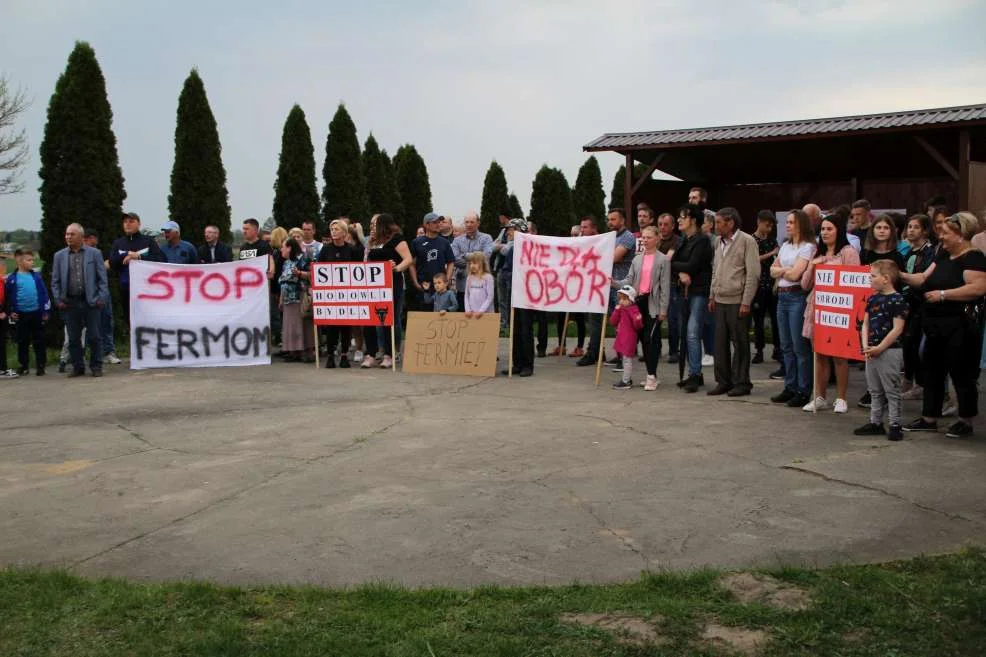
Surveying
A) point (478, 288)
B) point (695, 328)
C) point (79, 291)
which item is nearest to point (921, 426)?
point (695, 328)

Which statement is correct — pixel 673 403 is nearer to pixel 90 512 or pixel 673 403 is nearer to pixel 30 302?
pixel 90 512

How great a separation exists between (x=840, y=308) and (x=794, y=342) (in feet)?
3.04

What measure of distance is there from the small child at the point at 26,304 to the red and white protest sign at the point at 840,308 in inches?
405

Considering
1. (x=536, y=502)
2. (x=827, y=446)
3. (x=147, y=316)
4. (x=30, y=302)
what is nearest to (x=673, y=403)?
(x=827, y=446)

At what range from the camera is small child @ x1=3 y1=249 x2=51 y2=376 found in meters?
13.7

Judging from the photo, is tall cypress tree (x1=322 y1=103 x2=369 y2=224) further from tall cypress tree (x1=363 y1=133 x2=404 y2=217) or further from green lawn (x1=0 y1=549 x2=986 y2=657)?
green lawn (x1=0 y1=549 x2=986 y2=657)

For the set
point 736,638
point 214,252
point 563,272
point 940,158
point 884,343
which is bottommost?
point 736,638

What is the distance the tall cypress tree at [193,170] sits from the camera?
2339cm

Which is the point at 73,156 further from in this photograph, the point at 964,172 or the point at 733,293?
the point at 964,172

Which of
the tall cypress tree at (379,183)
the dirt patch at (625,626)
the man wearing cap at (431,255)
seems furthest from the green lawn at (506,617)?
the tall cypress tree at (379,183)

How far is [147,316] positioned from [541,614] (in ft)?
36.5

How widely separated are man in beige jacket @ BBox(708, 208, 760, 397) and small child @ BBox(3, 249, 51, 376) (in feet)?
30.1

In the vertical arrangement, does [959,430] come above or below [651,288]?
below

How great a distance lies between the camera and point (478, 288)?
13.4 meters
